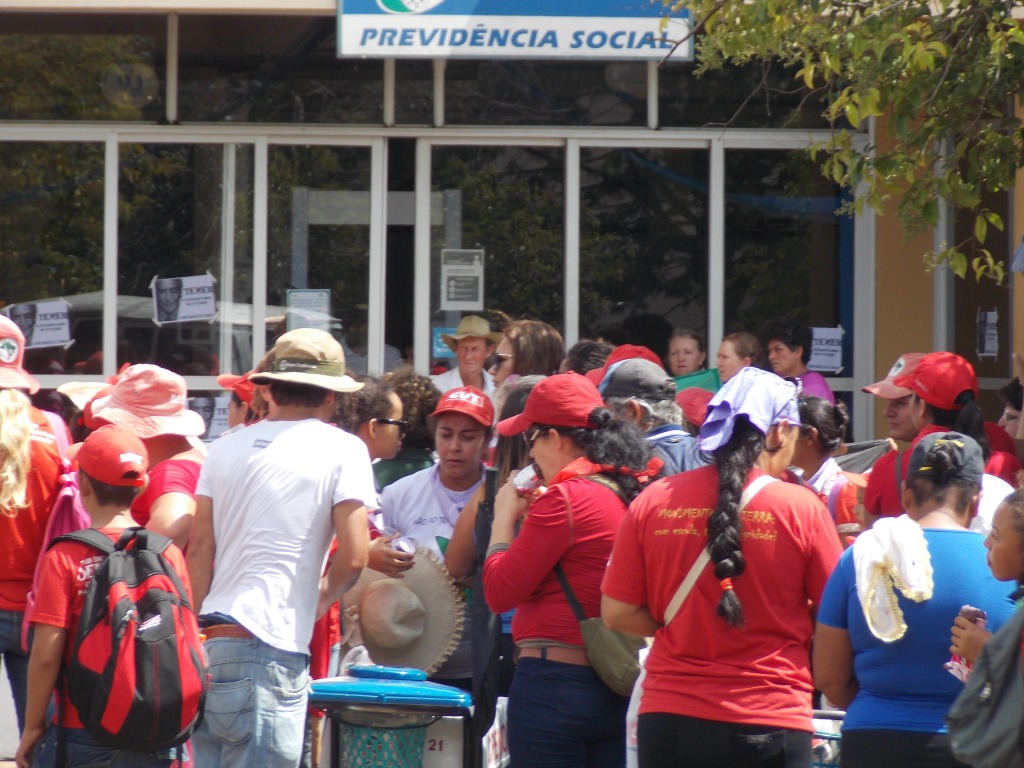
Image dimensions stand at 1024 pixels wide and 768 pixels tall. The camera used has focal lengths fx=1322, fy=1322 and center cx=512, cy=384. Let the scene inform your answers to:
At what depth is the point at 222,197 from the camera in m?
9.23

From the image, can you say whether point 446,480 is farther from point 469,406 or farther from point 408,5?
point 408,5

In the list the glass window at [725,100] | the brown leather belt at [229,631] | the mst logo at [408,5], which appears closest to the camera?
the brown leather belt at [229,631]

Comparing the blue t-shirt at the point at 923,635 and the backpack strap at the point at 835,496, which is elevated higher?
the backpack strap at the point at 835,496

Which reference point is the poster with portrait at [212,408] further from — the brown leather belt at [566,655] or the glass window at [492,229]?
the brown leather belt at [566,655]

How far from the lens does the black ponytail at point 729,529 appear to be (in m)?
3.46

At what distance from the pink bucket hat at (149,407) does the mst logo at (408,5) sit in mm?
4183

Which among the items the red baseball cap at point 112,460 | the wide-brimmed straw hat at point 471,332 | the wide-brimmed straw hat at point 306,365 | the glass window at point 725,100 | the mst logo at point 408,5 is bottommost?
the red baseball cap at point 112,460

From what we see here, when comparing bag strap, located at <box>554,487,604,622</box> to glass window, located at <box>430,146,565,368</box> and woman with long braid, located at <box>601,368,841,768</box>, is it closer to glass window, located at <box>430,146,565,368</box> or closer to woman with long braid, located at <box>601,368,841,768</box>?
woman with long braid, located at <box>601,368,841,768</box>

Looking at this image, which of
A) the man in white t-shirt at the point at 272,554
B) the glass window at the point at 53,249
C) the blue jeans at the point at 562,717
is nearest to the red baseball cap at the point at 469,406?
the man in white t-shirt at the point at 272,554

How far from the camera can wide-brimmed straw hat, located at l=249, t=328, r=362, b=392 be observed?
14.0ft

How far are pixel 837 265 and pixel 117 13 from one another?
209 inches

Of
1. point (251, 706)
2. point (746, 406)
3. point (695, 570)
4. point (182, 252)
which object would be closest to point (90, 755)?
point (251, 706)

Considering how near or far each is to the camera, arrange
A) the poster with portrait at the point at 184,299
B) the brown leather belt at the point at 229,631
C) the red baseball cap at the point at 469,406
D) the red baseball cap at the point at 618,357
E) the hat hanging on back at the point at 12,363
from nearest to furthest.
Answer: the brown leather belt at the point at 229,631, the hat hanging on back at the point at 12,363, the red baseball cap at the point at 469,406, the red baseball cap at the point at 618,357, the poster with portrait at the point at 184,299

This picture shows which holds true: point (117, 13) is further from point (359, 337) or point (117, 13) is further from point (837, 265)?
point (837, 265)
